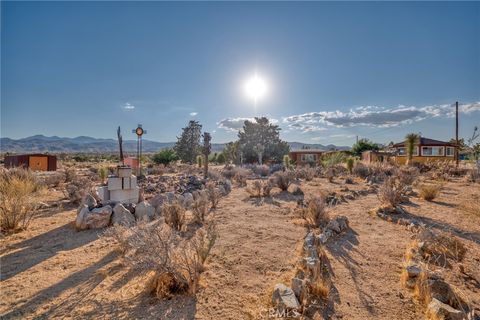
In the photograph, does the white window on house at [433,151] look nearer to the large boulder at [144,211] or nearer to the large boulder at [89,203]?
the large boulder at [144,211]

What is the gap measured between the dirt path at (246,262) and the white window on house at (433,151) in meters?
30.7

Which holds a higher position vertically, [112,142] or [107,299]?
[112,142]

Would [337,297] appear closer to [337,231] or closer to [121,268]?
[337,231]

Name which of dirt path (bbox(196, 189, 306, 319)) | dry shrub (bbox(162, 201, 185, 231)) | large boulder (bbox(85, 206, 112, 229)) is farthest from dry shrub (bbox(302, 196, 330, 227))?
large boulder (bbox(85, 206, 112, 229))

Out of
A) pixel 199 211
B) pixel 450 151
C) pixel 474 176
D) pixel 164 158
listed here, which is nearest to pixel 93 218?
pixel 199 211

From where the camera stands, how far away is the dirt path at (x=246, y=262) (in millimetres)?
2576

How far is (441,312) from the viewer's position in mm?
2289

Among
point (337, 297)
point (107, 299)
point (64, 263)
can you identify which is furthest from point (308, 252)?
point (64, 263)

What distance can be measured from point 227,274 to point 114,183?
13.6 feet

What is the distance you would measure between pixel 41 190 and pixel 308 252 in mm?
8794

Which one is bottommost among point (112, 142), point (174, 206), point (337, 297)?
point (337, 297)

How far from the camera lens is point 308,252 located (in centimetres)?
362

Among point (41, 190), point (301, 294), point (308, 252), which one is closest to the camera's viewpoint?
point (301, 294)

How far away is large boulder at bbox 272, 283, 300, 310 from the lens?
237cm
